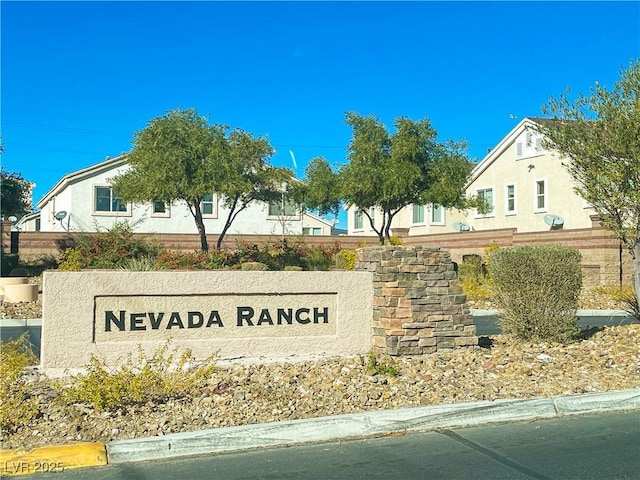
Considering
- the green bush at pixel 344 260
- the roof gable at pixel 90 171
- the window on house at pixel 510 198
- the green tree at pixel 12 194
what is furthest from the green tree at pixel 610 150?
the roof gable at pixel 90 171

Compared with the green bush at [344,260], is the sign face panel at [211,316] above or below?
below

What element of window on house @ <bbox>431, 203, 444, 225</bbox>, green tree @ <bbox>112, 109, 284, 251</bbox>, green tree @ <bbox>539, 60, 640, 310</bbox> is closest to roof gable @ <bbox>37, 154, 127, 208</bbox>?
green tree @ <bbox>112, 109, 284, 251</bbox>

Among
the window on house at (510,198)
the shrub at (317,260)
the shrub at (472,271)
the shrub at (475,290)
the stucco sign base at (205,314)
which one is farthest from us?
the window on house at (510,198)

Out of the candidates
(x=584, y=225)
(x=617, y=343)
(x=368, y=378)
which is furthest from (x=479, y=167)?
(x=368, y=378)

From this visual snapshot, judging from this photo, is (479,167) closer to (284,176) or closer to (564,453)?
(284,176)

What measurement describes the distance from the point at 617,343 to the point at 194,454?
6.77 m

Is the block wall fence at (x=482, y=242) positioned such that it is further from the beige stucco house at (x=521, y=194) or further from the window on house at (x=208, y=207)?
the window on house at (x=208, y=207)

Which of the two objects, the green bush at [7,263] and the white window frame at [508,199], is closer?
the green bush at [7,263]

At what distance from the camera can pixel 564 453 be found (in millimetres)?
6273

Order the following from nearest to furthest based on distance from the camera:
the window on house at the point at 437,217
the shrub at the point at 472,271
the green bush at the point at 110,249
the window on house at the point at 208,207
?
the shrub at the point at 472,271 < the green bush at the point at 110,249 < the window on house at the point at 208,207 < the window on house at the point at 437,217

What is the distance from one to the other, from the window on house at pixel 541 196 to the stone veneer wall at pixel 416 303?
89.5 feet

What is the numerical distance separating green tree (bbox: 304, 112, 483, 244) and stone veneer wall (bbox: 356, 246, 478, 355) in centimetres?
1688

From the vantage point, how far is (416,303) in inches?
380

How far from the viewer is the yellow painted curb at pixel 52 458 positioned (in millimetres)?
5680
